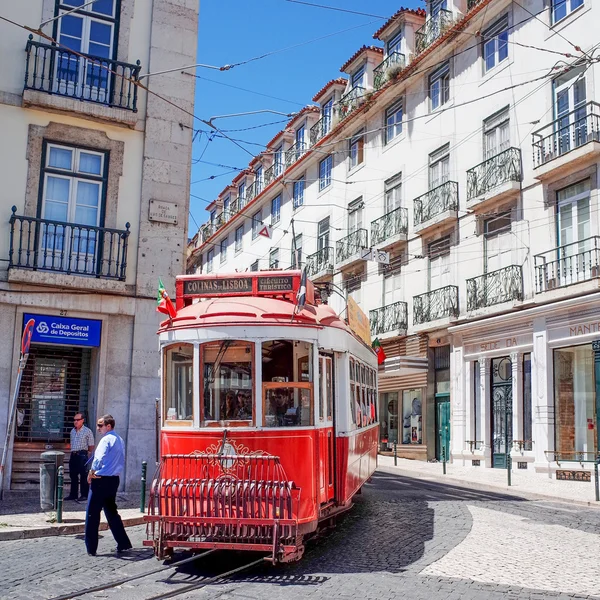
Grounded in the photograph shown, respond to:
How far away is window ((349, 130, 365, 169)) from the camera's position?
3388 centimetres

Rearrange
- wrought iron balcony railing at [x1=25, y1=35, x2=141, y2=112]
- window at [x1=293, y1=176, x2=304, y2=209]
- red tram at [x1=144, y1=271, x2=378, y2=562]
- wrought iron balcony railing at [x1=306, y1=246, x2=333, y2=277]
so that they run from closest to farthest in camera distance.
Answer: red tram at [x1=144, y1=271, x2=378, y2=562]
wrought iron balcony railing at [x1=25, y1=35, x2=141, y2=112]
wrought iron balcony railing at [x1=306, y1=246, x2=333, y2=277]
window at [x1=293, y1=176, x2=304, y2=209]

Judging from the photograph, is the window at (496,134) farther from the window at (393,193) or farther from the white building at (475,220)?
the window at (393,193)

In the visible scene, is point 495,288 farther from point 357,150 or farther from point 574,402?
point 357,150

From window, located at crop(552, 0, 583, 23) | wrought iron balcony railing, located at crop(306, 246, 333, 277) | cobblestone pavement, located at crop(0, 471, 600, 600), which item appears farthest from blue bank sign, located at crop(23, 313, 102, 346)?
wrought iron balcony railing, located at crop(306, 246, 333, 277)

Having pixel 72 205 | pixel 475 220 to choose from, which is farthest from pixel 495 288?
A: pixel 72 205

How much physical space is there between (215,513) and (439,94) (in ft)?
76.4

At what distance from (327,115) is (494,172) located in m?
13.8

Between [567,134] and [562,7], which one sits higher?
[562,7]

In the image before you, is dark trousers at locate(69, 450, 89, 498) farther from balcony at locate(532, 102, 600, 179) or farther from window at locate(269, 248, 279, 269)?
window at locate(269, 248, 279, 269)

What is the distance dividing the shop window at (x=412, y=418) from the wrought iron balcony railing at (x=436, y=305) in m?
3.29

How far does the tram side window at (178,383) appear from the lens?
877 centimetres

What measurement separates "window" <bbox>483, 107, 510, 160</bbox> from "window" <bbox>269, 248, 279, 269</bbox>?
673 inches

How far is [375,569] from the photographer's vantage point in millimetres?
8266

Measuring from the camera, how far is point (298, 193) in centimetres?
3947
